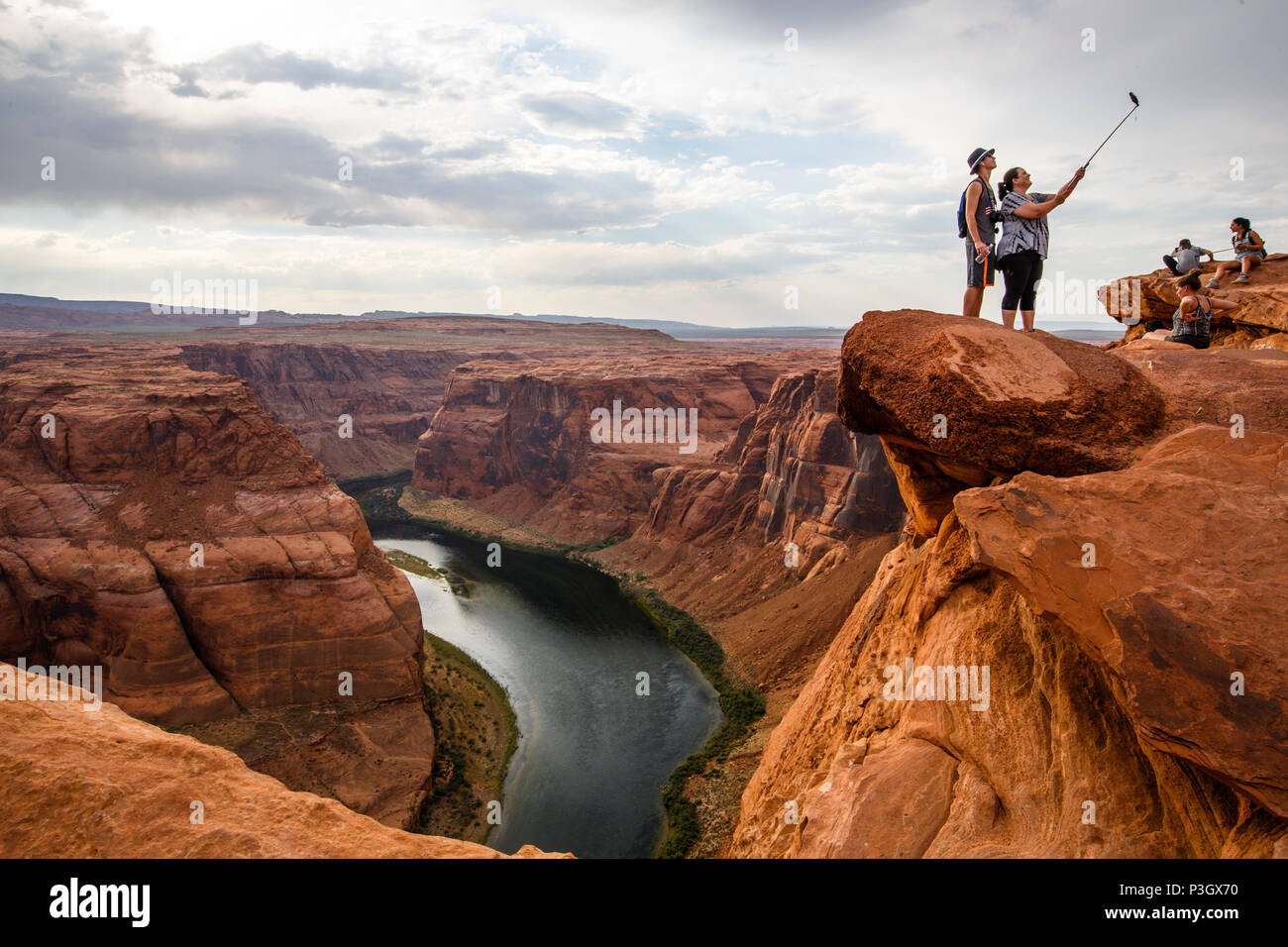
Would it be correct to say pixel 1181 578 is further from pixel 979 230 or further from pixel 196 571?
pixel 196 571

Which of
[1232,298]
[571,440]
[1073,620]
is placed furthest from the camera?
[571,440]

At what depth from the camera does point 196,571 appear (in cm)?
2978

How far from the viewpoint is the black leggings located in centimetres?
1084

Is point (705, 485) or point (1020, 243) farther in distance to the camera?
point (705, 485)

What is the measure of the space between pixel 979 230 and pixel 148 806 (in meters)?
12.7

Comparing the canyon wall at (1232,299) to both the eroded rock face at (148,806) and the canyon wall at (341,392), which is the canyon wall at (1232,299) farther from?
the canyon wall at (341,392)

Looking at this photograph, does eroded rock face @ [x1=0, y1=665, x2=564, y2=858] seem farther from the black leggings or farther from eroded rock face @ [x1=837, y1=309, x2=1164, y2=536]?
the black leggings

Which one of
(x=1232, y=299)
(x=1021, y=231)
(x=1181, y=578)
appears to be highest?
(x=1021, y=231)

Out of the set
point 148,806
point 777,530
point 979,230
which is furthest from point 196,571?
point 777,530

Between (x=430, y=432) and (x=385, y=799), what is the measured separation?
230ft

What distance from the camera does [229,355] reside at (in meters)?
108

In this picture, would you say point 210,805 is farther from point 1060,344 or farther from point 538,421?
point 538,421

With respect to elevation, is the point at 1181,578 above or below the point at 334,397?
below

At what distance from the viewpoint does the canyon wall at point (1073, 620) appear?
629cm
